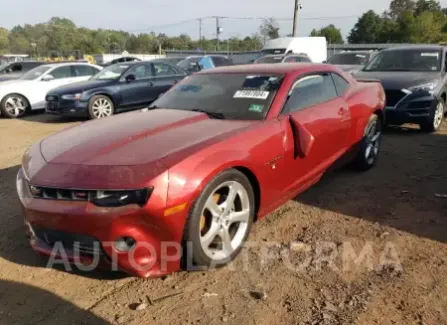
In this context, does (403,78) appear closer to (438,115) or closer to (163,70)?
(438,115)

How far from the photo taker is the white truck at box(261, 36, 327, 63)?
70.8 feet

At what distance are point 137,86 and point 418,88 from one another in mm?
6478

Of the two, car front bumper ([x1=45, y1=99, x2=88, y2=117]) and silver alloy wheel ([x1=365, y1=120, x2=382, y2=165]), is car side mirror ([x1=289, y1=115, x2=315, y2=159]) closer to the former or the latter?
silver alloy wheel ([x1=365, y1=120, x2=382, y2=165])

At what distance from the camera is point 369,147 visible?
533 centimetres

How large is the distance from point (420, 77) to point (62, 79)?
9.59 meters

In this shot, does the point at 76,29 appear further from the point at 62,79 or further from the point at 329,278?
the point at 329,278

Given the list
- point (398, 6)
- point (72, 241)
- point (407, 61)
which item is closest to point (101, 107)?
point (407, 61)

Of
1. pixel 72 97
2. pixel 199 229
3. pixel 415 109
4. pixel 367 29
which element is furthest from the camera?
pixel 367 29

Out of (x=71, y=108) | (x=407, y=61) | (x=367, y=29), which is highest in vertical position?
(x=367, y=29)

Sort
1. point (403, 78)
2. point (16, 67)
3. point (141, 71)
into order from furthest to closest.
→ point (16, 67)
point (141, 71)
point (403, 78)

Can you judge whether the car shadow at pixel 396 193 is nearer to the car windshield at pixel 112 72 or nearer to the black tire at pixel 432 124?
the black tire at pixel 432 124

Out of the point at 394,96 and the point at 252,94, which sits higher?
the point at 252,94

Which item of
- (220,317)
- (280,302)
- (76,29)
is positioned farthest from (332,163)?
(76,29)

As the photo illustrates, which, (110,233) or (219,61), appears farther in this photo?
(219,61)
